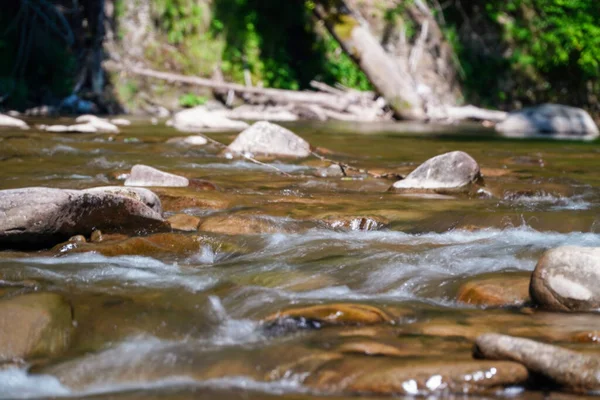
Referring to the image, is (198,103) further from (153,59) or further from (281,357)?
(281,357)

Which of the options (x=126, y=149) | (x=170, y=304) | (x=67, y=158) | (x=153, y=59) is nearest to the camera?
(x=170, y=304)

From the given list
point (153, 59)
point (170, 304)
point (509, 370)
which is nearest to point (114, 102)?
A: point (153, 59)

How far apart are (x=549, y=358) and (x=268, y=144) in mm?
6180

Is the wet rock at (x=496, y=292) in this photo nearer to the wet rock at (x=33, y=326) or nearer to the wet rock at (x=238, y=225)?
the wet rock at (x=238, y=225)

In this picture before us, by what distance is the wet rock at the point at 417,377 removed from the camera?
230cm

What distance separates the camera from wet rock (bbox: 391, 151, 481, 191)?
5.97 meters

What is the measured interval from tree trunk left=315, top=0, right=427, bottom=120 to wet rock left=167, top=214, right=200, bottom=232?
983 cm

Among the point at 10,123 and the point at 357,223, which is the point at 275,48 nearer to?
the point at 10,123

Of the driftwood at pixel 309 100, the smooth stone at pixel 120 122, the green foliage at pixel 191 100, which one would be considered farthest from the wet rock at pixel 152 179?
the green foliage at pixel 191 100

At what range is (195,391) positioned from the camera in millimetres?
2307

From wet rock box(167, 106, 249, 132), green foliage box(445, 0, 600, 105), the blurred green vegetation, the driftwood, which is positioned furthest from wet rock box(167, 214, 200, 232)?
green foliage box(445, 0, 600, 105)

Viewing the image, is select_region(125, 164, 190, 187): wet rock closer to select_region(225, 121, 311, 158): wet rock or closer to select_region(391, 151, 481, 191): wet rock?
select_region(391, 151, 481, 191): wet rock

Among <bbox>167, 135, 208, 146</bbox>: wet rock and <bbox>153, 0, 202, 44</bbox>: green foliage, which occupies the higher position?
<bbox>153, 0, 202, 44</bbox>: green foliage

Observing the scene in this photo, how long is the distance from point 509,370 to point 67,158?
584 cm
